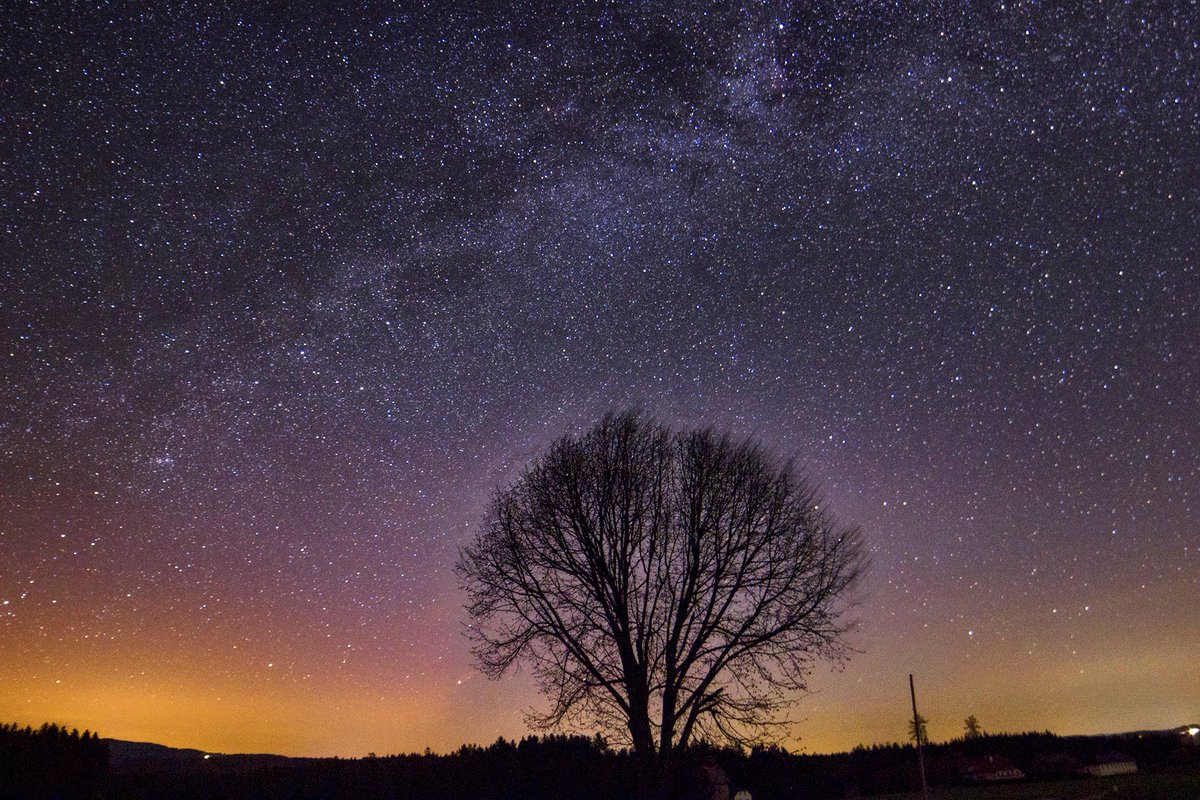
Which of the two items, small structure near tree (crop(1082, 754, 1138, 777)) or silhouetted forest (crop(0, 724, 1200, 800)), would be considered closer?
silhouetted forest (crop(0, 724, 1200, 800))

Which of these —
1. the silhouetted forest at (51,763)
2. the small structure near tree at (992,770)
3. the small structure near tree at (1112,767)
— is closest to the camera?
the silhouetted forest at (51,763)

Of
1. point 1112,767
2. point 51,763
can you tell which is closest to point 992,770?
point 1112,767

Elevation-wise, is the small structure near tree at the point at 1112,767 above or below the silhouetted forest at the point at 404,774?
below

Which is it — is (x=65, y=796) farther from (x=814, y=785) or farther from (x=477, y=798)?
(x=814, y=785)

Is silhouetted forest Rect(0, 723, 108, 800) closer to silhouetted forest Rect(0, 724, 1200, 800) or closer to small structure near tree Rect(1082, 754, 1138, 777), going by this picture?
silhouetted forest Rect(0, 724, 1200, 800)

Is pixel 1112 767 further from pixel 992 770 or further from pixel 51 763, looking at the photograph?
pixel 51 763

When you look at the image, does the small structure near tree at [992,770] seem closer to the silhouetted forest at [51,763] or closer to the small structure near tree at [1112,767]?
the small structure near tree at [1112,767]

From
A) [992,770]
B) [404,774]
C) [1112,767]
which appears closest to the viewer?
[404,774]

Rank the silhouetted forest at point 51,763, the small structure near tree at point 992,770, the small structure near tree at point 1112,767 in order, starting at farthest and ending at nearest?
the small structure near tree at point 1112,767 → the small structure near tree at point 992,770 → the silhouetted forest at point 51,763

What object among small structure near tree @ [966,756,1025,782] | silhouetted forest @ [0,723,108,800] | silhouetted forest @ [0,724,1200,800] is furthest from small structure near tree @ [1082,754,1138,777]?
silhouetted forest @ [0,723,108,800]

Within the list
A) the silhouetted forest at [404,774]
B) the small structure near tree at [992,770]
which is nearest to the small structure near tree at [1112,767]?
the small structure near tree at [992,770]

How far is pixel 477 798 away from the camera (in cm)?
1828

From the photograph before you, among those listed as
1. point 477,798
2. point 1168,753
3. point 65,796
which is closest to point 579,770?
point 477,798

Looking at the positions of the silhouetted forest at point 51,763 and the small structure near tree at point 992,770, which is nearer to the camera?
the silhouetted forest at point 51,763
